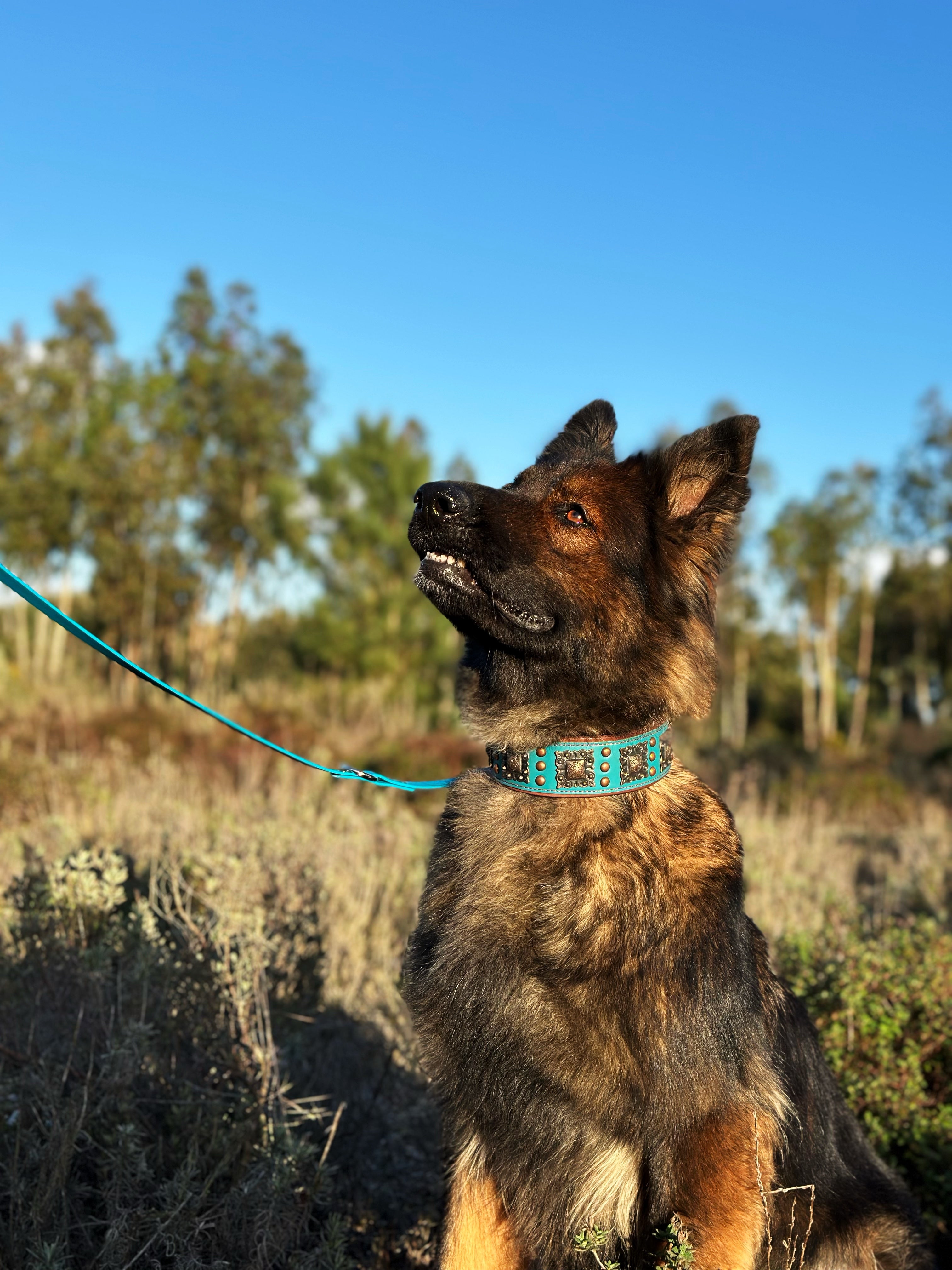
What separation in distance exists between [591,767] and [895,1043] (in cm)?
264

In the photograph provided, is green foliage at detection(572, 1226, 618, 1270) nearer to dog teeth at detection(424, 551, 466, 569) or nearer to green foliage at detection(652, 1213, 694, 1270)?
green foliage at detection(652, 1213, 694, 1270)

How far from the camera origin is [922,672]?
3450cm

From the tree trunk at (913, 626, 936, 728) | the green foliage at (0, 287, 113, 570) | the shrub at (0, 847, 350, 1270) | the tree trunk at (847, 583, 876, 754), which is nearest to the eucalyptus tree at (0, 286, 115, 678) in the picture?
the green foliage at (0, 287, 113, 570)

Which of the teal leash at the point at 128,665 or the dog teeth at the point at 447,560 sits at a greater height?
the dog teeth at the point at 447,560

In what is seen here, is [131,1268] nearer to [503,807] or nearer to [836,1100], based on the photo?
[503,807]

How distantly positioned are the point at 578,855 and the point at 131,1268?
183cm

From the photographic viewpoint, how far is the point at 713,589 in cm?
299

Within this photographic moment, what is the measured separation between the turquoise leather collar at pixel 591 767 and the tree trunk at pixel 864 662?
26704mm

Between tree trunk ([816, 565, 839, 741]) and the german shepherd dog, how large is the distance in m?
29.8

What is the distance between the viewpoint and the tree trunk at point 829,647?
104ft

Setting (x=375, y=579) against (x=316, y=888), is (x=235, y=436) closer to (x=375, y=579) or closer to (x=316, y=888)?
(x=375, y=579)

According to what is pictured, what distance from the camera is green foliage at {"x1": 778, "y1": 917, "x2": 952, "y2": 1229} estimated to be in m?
3.91

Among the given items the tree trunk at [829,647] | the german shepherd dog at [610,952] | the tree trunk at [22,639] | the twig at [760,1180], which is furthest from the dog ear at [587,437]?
the tree trunk at [829,647]

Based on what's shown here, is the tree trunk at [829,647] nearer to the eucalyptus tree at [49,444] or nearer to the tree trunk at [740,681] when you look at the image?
the tree trunk at [740,681]
